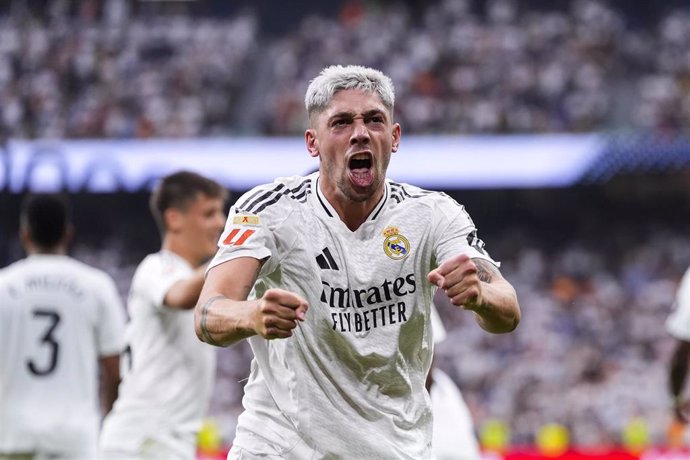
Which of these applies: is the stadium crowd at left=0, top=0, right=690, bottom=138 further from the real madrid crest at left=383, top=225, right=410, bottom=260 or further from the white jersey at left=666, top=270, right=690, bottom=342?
the real madrid crest at left=383, top=225, right=410, bottom=260

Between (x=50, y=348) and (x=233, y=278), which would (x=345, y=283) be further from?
(x=50, y=348)

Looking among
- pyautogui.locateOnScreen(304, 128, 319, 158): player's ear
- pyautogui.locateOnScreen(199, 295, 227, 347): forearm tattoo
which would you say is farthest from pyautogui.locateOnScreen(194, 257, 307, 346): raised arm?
pyautogui.locateOnScreen(304, 128, 319, 158): player's ear

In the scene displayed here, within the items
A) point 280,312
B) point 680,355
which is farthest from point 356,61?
point 280,312

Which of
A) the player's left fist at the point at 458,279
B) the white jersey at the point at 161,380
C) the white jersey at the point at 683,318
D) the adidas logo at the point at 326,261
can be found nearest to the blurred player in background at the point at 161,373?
the white jersey at the point at 161,380

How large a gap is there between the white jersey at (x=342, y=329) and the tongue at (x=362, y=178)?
0.16 m

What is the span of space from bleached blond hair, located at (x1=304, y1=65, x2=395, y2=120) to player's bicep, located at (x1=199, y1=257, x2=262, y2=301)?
0.58 metres

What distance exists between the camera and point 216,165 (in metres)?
22.0

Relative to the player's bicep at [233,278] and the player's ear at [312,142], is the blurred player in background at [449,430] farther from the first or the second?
the player's bicep at [233,278]

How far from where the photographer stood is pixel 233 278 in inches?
143

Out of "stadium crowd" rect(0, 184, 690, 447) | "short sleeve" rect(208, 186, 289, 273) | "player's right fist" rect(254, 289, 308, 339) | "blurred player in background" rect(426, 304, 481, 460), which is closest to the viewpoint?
"player's right fist" rect(254, 289, 308, 339)

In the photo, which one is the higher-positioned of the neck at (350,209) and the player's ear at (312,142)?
the player's ear at (312,142)

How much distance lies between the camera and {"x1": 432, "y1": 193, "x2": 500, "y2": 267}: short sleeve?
3.85m

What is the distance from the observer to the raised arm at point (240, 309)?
10.3 feet

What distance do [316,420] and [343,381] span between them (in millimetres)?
147
